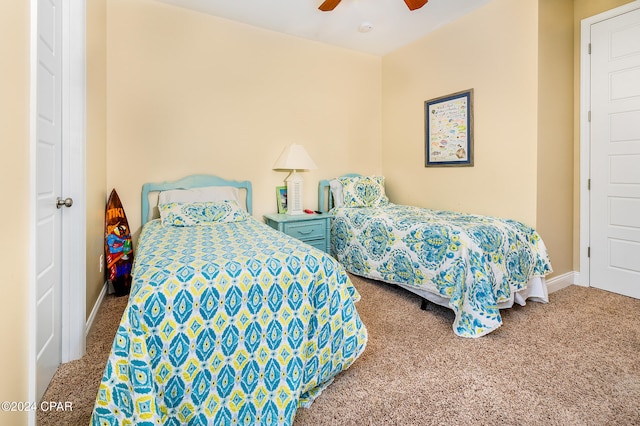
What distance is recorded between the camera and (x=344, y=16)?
120 inches

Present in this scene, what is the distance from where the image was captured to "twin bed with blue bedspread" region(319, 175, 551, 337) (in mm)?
2094

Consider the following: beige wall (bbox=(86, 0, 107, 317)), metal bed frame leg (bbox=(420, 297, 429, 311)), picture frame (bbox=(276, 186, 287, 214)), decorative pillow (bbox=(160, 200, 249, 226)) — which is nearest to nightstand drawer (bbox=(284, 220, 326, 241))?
picture frame (bbox=(276, 186, 287, 214))

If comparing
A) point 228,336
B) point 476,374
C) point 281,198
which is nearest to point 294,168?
point 281,198

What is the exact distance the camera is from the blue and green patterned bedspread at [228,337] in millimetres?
1095

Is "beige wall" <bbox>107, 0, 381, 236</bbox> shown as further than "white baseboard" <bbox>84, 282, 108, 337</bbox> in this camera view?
Yes

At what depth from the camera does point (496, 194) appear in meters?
2.89

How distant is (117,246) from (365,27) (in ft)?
10.6

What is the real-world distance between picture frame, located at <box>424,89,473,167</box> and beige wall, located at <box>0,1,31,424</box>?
324 cm

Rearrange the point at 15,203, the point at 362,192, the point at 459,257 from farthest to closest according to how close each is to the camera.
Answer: the point at 362,192 → the point at 459,257 → the point at 15,203

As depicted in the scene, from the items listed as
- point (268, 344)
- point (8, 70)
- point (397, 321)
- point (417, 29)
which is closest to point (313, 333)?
point (268, 344)

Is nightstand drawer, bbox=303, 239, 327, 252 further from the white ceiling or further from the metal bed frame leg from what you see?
the white ceiling

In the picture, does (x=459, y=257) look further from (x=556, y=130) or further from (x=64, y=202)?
(x=64, y=202)

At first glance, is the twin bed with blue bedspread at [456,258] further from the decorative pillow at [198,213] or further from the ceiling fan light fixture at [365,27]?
the ceiling fan light fixture at [365,27]

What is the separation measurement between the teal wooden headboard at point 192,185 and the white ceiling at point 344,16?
1643mm
